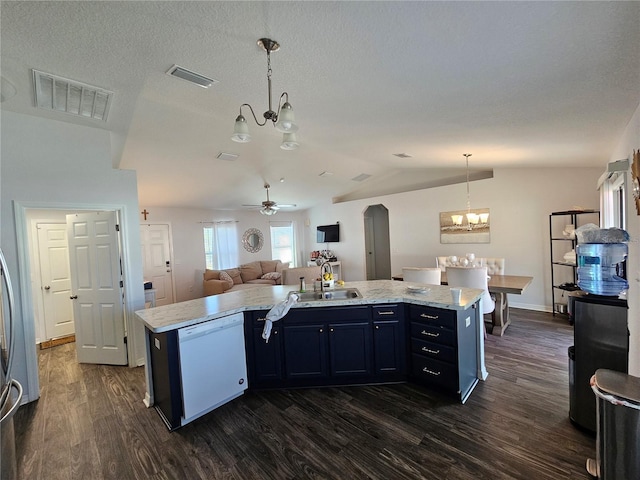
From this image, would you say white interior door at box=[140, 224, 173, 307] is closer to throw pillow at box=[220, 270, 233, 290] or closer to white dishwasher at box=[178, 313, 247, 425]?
throw pillow at box=[220, 270, 233, 290]

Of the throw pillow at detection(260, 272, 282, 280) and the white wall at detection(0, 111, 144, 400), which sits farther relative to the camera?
the throw pillow at detection(260, 272, 282, 280)

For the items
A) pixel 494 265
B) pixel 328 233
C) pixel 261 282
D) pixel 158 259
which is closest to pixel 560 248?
pixel 494 265

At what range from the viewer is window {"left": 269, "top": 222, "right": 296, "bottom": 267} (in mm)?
8993

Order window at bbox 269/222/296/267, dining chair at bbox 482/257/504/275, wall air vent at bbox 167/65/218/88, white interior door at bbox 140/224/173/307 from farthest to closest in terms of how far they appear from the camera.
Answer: window at bbox 269/222/296/267
white interior door at bbox 140/224/173/307
dining chair at bbox 482/257/504/275
wall air vent at bbox 167/65/218/88

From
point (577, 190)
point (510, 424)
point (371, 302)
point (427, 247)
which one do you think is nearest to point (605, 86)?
point (371, 302)

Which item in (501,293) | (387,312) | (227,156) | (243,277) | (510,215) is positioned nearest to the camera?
(387,312)

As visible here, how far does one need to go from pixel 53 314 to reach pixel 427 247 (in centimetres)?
698

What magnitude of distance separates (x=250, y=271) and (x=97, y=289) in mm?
4258

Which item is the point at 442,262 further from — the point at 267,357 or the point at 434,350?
the point at 267,357

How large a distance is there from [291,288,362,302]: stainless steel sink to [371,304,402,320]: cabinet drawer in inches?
9.6

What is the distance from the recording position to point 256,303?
9.23 ft

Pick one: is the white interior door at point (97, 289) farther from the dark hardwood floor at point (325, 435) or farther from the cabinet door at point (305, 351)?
the cabinet door at point (305, 351)

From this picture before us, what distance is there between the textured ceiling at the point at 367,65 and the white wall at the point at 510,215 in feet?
3.86

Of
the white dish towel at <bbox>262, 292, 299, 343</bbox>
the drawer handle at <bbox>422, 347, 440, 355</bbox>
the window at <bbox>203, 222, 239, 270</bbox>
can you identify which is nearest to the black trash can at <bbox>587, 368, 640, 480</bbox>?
the drawer handle at <bbox>422, 347, 440, 355</bbox>
